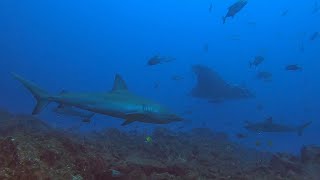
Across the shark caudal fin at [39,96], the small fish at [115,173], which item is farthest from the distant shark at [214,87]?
the small fish at [115,173]

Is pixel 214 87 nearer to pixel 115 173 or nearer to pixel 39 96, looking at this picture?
pixel 39 96

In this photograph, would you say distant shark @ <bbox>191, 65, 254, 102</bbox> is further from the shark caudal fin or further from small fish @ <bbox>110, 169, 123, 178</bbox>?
small fish @ <bbox>110, 169, 123, 178</bbox>

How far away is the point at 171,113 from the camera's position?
8992 mm

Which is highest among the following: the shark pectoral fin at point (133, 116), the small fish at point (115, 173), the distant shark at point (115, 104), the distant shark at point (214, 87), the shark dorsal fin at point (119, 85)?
the distant shark at point (214, 87)

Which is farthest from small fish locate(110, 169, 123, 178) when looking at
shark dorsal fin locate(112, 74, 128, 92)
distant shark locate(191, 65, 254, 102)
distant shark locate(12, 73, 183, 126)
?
distant shark locate(191, 65, 254, 102)

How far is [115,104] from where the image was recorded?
8.95 meters

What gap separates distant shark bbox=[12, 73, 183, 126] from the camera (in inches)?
346

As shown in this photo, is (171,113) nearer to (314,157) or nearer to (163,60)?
(314,157)

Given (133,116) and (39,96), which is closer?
(39,96)

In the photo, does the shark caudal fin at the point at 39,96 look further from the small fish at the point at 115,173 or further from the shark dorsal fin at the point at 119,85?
the small fish at the point at 115,173

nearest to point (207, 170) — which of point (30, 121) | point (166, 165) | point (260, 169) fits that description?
point (166, 165)

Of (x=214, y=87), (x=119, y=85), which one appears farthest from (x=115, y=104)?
(x=214, y=87)

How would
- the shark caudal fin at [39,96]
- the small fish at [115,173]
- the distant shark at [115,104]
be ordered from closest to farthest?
the small fish at [115,173], the shark caudal fin at [39,96], the distant shark at [115,104]

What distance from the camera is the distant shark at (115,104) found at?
8.80 metres
